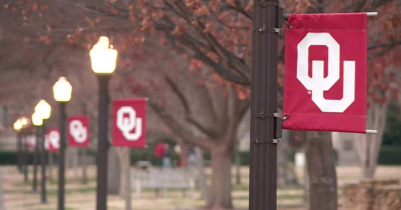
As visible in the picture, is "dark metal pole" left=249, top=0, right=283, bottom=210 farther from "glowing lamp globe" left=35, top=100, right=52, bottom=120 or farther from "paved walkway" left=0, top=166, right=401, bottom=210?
"glowing lamp globe" left=35, top=100, right=52, bottom=120

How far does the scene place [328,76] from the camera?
7570 mm

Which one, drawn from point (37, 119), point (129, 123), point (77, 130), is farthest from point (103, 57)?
point (37, 119)

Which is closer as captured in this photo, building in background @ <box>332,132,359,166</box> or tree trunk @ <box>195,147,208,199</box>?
tree trunk @ <box>195,147,208,199</box>

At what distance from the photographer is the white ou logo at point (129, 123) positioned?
680 inches

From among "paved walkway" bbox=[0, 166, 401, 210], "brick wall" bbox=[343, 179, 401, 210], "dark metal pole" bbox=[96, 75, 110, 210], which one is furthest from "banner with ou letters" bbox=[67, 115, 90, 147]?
"dark metal pole" bbox=[96, 75, 110, 210]

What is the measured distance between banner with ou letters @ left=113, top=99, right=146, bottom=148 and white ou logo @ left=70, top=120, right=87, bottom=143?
17.1ft

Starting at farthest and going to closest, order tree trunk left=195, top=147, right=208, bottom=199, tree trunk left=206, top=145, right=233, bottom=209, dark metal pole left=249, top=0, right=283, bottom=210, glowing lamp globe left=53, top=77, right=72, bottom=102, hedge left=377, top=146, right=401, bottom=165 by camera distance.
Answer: hedge left=377, top=146, right=401, bottom=165, tree trunk left=195, top=147, right=208, bottom=199, tree trunk left=206, top=145, right=233, bottom=209, glowing lamp globe left=53, top=77, right=72, bottom=102, dark metal pole left=249, top=0, right=283, bottom=210

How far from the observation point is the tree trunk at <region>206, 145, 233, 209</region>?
26438 millimetres

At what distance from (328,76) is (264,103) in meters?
0.57

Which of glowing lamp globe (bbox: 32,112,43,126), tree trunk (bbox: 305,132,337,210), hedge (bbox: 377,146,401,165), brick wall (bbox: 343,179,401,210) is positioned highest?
glowing lamp globe (bbox: 32,112,43,126)

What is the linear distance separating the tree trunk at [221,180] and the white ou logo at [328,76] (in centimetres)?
1874

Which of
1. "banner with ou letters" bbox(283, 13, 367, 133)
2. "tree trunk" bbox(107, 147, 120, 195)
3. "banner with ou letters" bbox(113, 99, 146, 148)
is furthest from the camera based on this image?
"tree trunk" bbox(107, 147, 120, 195)

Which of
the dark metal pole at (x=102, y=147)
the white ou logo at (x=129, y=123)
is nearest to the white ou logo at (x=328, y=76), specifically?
the dark metal pole at (x=102, y=147)

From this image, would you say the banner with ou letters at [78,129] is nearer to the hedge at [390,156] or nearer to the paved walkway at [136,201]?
the paved walkway at [136,201]
